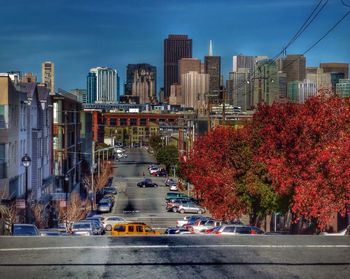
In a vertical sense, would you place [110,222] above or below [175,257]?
below

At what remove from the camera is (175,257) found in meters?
17.0

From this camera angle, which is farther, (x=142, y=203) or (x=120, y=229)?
(x=142, y=203)

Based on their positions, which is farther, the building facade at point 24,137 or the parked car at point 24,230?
the building facade at point 24,137

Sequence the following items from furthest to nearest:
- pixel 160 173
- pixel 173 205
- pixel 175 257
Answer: pixel 160 173
pixel 173 205
pixel 175 257

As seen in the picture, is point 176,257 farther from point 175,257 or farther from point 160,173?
point 160,173

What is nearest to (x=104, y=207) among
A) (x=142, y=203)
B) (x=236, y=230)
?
(x=142, y=203)

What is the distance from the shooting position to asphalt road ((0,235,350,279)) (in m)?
15.0

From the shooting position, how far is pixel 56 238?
20672 millimetres

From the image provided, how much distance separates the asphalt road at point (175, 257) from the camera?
1496cm

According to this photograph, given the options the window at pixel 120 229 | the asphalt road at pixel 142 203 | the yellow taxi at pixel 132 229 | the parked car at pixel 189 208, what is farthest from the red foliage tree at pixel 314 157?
the parked car at pixel 189 208

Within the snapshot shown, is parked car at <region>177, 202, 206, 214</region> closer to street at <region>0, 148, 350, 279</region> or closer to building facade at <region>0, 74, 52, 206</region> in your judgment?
building facade at <region>0, 74, 52, 206</region>

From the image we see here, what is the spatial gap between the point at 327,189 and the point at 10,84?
26642mm

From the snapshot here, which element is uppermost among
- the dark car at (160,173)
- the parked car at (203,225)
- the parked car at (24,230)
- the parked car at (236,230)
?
the parked car at (24,230)

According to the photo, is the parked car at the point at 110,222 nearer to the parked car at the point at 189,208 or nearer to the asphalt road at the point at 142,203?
the asphalt road at the point at 142,203
